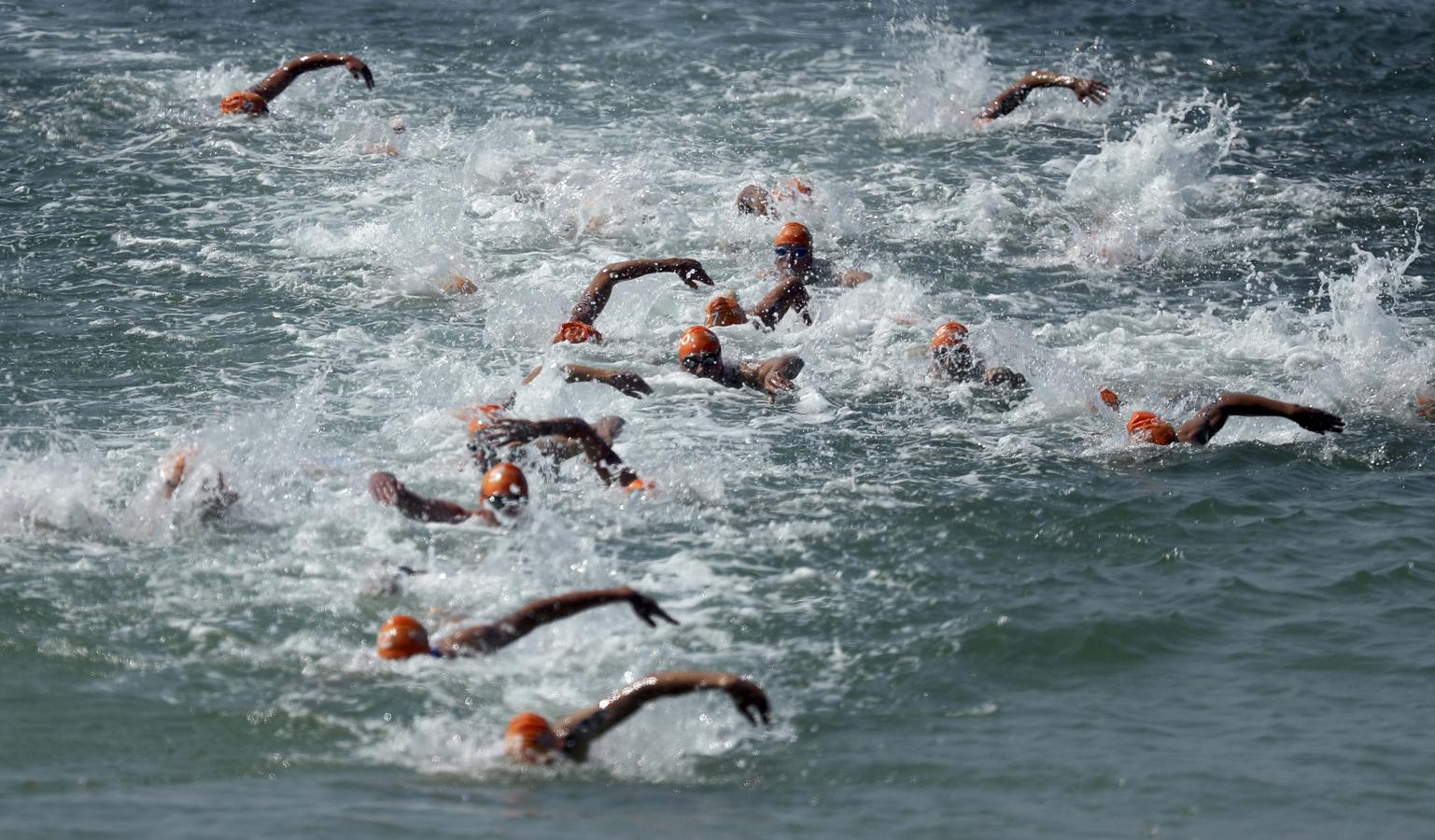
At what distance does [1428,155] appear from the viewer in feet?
61.9

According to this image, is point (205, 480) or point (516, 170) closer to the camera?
point (205, 480)

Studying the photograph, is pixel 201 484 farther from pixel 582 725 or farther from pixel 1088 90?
pixel 1088 90

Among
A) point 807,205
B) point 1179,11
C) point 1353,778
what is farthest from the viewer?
point 1179,11

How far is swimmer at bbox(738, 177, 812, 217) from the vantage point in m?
16.3

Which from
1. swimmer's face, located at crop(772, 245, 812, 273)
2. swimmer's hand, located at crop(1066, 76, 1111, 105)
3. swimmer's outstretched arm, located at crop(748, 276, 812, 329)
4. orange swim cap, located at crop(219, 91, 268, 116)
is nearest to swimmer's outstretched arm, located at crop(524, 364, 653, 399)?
swimmer's outstretched arm, located at crop(748, 276, 812, 329)

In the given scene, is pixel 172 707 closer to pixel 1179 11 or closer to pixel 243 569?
pixel 243 569

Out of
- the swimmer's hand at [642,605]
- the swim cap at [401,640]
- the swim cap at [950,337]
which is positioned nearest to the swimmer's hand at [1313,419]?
the swim cap at [950,337]

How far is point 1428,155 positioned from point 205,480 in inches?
584

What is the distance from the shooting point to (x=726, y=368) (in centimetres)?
1288

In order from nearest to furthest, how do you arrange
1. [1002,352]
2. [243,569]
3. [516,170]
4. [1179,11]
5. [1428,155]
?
[243,569] → [1002,352] → [516,170] → [1428,155] → [1179,11]

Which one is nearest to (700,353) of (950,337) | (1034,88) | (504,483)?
(950,337)

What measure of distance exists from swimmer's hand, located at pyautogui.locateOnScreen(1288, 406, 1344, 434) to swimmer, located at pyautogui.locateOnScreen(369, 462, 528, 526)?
5.12m

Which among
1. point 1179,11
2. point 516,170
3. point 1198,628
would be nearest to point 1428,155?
point 1179,11

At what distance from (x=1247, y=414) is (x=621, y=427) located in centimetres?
426
